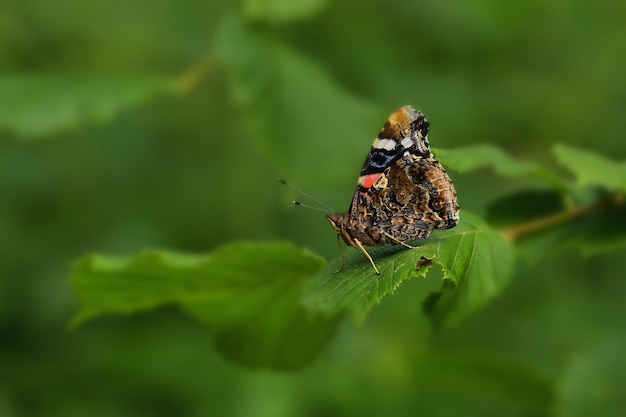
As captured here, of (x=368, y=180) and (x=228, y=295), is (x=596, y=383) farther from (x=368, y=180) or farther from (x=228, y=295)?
(x=228, y=295)

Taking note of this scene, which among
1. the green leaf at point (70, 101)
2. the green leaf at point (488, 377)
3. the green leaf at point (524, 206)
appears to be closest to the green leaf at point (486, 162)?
the green leaf at point (524, 206)

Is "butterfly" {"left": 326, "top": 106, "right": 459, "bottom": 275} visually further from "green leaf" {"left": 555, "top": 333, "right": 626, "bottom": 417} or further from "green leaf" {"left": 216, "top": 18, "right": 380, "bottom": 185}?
"green leaf" {"left": 216, "top": 18, "right": 380, "bottom": 185}

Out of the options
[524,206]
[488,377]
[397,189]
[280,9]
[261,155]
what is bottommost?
[488,377]

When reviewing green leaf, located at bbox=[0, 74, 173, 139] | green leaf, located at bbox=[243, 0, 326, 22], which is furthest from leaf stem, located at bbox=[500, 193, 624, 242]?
green leaf, located at bbox=[0, 74, 173, 139]

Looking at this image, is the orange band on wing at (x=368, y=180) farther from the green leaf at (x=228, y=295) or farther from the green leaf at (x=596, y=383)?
the green leaf at (x=596, y=383)

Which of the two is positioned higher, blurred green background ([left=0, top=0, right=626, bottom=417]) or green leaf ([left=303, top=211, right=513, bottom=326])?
blurred green background ([left=0, top=0, right=626, bottom=417])

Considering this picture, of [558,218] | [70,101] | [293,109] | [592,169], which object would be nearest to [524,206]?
[558,218]
